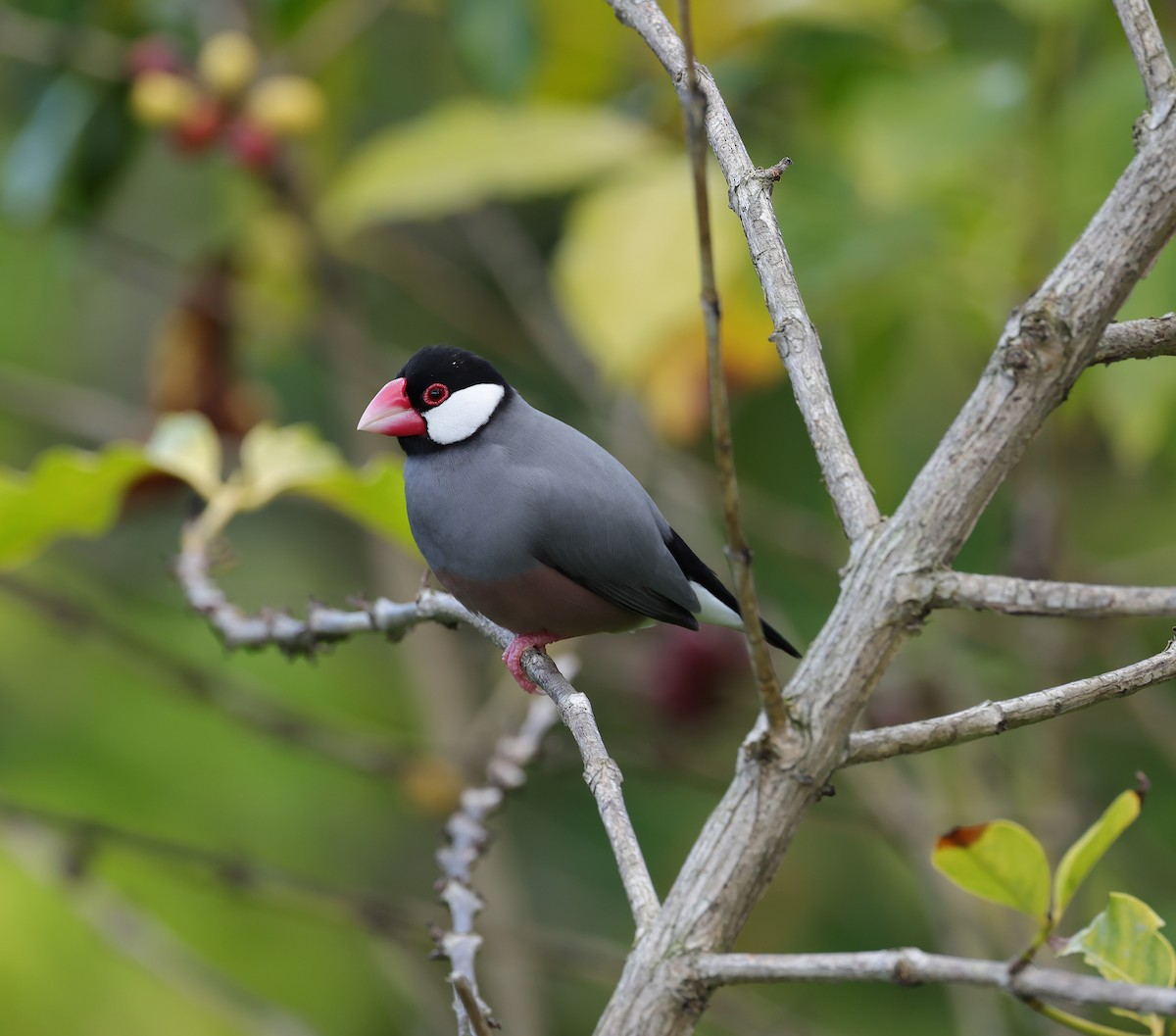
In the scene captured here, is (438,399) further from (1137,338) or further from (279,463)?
(1137,338)

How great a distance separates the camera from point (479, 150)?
3.47 metres

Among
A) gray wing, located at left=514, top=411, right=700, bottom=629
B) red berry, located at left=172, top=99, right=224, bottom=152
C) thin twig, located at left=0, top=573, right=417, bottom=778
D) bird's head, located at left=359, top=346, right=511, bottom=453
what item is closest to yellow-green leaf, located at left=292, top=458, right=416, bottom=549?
bird's head, located at left=359, top=346, right=511, bottom=453

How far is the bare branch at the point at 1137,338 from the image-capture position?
4.84 ft

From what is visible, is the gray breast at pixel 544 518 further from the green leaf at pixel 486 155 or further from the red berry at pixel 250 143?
the red berry at pixel 250 143

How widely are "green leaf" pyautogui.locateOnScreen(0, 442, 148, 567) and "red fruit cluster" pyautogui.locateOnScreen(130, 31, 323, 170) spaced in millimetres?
1632

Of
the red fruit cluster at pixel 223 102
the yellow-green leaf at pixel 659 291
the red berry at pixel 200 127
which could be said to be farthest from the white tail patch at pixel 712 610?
the red berry at pixel 200 127

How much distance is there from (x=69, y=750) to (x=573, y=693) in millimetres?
4013

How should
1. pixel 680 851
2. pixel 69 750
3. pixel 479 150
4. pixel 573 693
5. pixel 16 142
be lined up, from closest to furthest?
pixel 573 693 → pixel 479 150 → pixel 16 142 → pixel 69 750 → pixel 680 851

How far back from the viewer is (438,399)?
2600 mm

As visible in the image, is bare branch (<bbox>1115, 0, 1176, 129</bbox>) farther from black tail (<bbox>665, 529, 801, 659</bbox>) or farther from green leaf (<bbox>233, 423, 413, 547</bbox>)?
green leaf (<bbox>233, 423, 413, 547</bbox>)

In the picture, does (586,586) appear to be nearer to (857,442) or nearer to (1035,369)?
(1035,369)

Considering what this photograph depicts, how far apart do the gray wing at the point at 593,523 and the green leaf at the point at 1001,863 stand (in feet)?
3.47

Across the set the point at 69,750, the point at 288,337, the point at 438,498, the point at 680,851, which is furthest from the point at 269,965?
the point at 438,498

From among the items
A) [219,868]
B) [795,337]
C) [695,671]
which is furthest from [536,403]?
[795,337]
